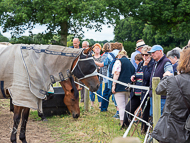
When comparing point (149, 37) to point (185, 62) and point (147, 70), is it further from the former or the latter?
point (185, 62)

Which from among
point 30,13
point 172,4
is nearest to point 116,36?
point 172,4

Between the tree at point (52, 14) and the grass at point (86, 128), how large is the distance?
11.5 metres

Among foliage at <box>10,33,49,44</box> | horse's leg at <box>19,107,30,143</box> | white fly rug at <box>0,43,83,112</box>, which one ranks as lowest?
horse's leg at <box>19,107,30,143</box>

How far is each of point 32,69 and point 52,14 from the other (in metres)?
14.7

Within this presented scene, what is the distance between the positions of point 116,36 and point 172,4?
29.6 metres

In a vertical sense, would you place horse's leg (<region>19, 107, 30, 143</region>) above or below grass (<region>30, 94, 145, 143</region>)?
above

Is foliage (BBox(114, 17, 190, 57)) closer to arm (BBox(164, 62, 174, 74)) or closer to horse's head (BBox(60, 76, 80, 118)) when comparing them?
horse's head (BBox(60, 76, 80, 118))

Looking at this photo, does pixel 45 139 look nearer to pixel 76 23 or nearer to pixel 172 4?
pixel 76 23

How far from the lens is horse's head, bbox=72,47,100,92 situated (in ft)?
13.2

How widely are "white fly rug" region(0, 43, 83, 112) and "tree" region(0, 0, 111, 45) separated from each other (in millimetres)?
12748

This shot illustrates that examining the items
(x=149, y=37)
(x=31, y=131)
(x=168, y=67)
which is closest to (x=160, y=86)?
(x=168, y=67)

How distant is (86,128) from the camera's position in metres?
5.09

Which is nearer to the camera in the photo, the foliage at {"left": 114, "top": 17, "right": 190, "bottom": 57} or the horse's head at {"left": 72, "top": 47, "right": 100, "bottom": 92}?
the horse's head at {"left": 72, "top": 47, "right": 100, "bottom": 92}

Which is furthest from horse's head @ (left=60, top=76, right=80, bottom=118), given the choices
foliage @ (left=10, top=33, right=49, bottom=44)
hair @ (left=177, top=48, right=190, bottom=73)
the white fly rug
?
foliage @ (left=10, top=33, right=49, bottom=44)
